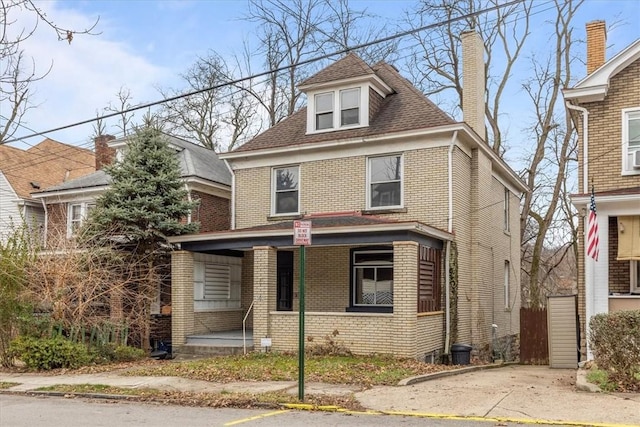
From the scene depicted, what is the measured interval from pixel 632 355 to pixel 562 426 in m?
2.95

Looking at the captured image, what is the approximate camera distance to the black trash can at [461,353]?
1762 cm

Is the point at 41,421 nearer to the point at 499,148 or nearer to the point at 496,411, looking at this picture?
the point at 496,411

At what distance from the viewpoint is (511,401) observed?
1020 centimetres

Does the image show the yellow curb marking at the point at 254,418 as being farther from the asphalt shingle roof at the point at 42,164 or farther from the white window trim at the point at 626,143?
the asphalt shingle roof at the point at 42,164

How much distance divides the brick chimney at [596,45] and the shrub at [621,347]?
30.3 ft

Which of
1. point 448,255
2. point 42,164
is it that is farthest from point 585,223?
point 42,164

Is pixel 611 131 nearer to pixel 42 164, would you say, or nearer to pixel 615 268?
pixel 615 268

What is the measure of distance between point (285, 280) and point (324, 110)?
575 cm

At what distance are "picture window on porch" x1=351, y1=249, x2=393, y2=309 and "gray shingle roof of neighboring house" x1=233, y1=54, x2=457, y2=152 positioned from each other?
11.8 ft

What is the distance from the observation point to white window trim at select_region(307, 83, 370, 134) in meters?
20.0

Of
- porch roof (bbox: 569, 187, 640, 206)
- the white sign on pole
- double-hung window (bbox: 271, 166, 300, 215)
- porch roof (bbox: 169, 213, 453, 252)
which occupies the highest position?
double-hung window (bbox: 271, 166, 300, 215)

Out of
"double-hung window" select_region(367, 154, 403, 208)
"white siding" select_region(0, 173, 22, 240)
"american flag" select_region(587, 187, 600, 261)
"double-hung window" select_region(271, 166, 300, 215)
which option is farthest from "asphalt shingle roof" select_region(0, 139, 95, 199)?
"american flag" select_region(587, 187, 600, 261)

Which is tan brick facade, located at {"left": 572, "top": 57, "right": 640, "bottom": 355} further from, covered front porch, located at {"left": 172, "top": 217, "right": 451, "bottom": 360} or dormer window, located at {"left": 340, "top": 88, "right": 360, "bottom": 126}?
dormer window, located at {"left": 340, "top": 88, "right": 360, "bottom": 126}

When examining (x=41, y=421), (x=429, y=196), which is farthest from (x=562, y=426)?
(x=429, y=196)
